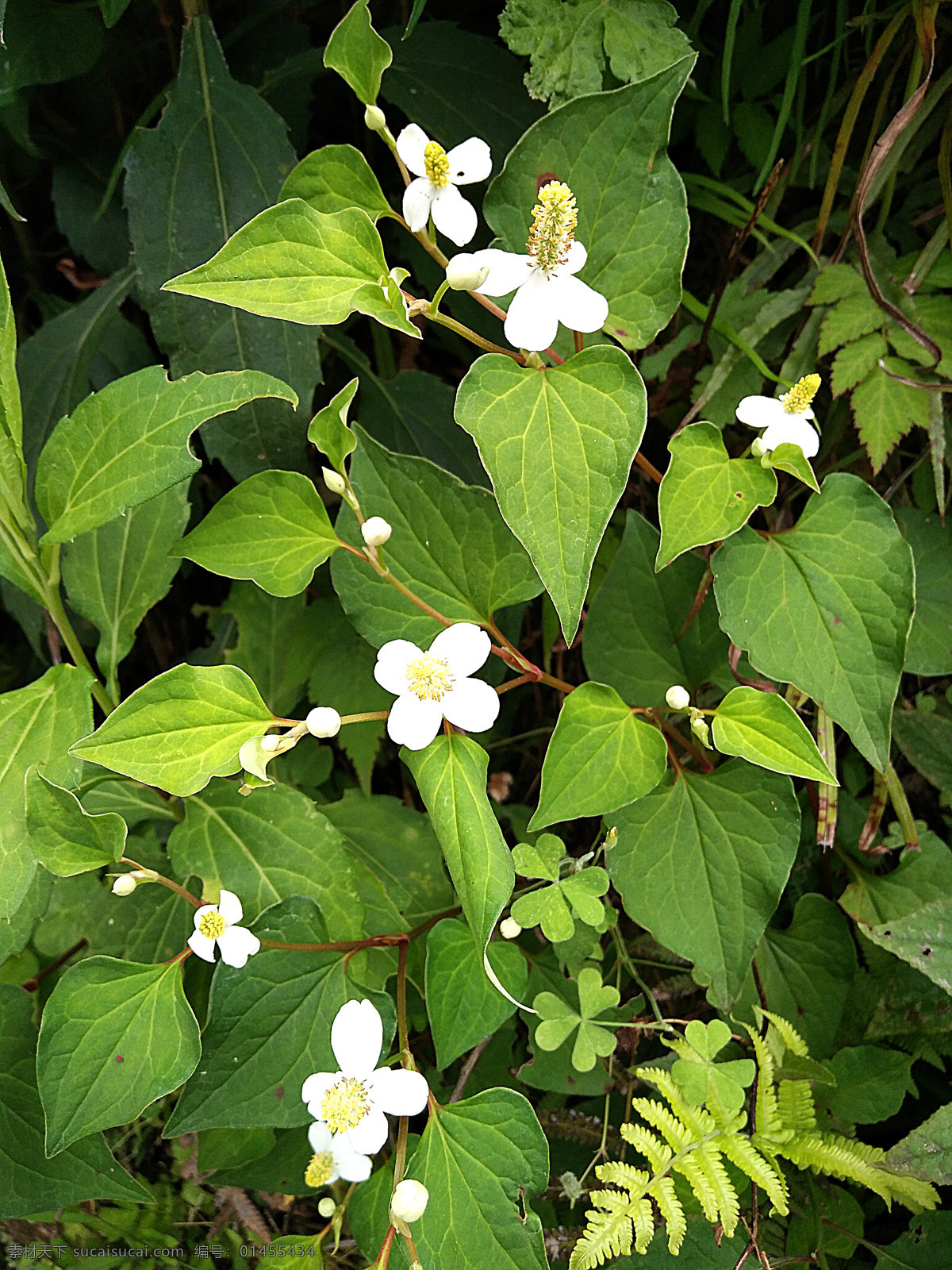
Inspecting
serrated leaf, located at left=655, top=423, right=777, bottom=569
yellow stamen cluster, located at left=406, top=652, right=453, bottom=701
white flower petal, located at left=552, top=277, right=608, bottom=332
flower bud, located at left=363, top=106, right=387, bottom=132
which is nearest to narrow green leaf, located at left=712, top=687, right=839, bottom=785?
serrated leaf, located at left=655, top=423, right=777, bottom=569

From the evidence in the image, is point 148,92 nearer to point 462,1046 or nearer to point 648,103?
point 648,103

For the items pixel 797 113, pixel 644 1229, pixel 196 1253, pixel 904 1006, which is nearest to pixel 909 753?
pixel 904 1006

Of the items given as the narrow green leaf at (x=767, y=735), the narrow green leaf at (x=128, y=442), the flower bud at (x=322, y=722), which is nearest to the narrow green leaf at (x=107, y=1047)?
the flower bud at (x=322, y=722)

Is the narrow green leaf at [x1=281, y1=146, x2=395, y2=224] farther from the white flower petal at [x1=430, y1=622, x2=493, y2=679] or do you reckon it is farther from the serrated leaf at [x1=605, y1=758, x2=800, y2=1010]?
the serrated leaf at [x1=605, y1=758, x2=800, y2=1010]

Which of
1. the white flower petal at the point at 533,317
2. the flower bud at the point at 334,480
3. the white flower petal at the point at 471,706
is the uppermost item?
the white flower petal at the point at 533,317

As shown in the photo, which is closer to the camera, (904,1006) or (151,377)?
(151,377)

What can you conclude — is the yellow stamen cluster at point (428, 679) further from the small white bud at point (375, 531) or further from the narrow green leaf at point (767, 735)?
the narrow green leaf at point (767, 735)
